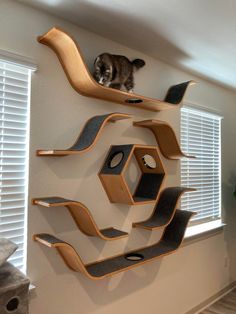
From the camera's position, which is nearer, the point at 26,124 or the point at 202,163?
the point at 26,124

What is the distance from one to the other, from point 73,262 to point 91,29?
1.51 m

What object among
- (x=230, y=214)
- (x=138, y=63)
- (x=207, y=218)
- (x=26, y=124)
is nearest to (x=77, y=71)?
(x=26, y=124)

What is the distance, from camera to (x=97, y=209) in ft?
6.28

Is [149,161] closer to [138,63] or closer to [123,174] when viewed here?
[123,174]

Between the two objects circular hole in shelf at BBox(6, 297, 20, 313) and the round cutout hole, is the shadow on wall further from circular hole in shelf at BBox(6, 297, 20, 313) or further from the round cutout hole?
circular hole in shelf at BBox(6, 297, 20, 313)

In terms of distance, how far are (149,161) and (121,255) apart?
0.76m

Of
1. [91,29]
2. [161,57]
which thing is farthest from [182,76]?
[91,29]

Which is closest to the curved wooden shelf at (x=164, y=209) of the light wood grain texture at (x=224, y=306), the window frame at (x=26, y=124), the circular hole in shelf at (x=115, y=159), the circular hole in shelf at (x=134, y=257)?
the circular hole in shelf at (x=134, y=257)

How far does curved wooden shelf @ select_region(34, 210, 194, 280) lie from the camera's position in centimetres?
156

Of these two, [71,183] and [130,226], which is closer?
[71,183]

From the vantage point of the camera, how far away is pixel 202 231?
284cm

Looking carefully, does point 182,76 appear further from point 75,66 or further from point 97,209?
point 97,209

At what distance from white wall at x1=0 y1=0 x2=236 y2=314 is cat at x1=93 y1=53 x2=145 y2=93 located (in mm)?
136

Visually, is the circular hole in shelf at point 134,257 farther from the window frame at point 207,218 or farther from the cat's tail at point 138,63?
the cat's tail at point 138,63
